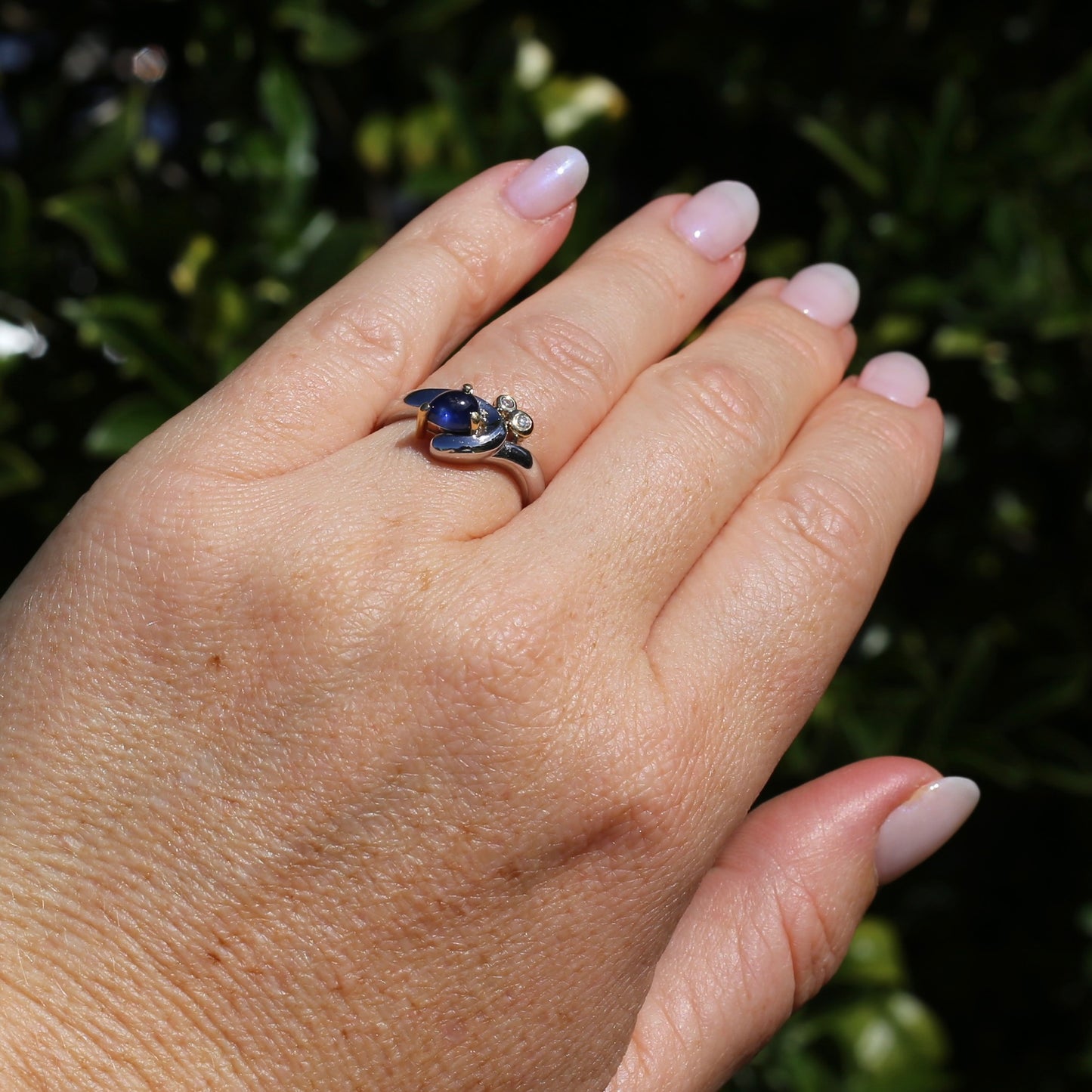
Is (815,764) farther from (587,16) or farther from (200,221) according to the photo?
(587,16)

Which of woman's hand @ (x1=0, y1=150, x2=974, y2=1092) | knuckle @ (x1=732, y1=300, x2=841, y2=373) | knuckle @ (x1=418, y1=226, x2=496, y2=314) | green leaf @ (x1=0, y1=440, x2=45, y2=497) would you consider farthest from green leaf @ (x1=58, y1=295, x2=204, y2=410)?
knuckle @ (x1=732, y1=300, x2=841, y2=373)

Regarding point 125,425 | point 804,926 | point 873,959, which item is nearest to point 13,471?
point 125,425

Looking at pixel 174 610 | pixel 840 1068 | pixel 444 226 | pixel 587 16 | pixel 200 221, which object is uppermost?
pixel 587 16

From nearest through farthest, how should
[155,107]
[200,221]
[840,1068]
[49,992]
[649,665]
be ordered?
[49,992]
[649,665]
[200,221]
[840,1068]
[155,107]

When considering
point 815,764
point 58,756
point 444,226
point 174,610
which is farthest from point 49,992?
point 815,764

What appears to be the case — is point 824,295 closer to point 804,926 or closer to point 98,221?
point 804,926

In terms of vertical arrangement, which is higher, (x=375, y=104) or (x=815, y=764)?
(x=375, y=104)
